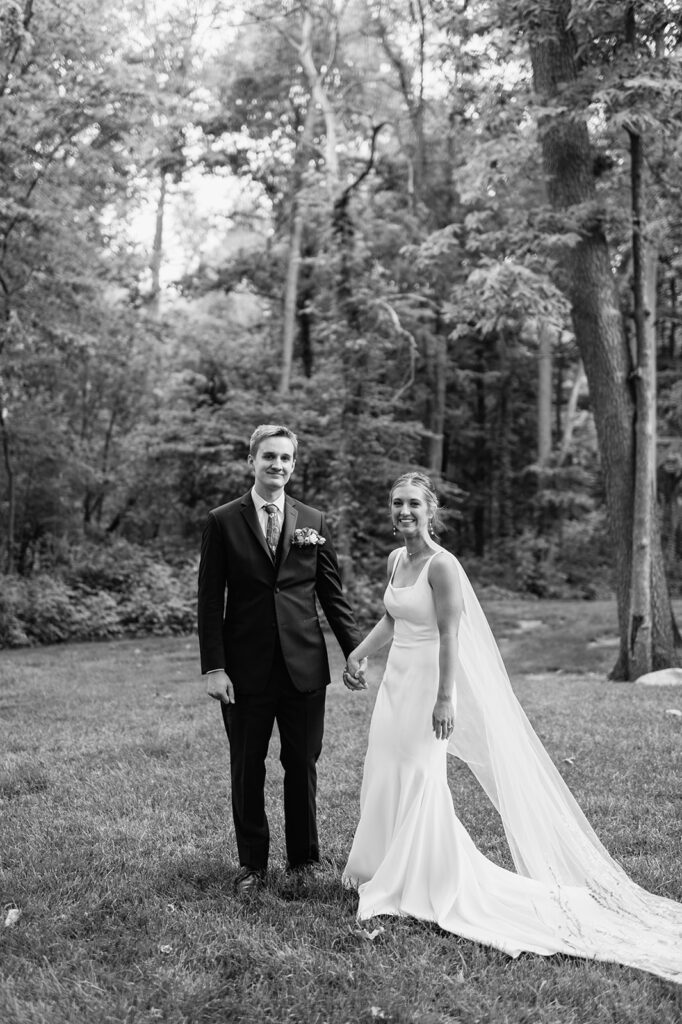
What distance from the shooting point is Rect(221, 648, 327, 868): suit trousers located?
4102mm

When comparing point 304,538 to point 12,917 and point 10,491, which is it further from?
point 10,491

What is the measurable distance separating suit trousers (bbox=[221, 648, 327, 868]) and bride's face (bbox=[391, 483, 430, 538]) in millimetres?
830

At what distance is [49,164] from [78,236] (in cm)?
143

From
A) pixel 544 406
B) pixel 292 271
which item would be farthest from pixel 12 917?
pixel 544 406

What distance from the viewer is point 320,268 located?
17.9 m

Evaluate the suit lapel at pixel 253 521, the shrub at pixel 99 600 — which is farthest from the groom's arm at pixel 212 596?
the shrub at pixel 99 600

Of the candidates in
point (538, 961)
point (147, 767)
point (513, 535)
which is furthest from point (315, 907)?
point (513, 535)

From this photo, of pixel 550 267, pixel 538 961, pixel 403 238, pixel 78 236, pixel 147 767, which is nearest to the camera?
pixel 538 961

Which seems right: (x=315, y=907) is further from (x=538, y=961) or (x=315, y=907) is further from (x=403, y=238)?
(x=403, y=238)

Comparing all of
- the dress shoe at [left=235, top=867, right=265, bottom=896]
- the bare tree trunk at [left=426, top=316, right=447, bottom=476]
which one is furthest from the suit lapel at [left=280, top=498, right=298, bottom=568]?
the bare tree trunk at [left=426, top=316, right=447, bottom=476]

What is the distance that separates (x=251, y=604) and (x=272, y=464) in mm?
669

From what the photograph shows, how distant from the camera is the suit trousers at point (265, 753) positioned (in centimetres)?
410

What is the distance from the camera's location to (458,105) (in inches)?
431

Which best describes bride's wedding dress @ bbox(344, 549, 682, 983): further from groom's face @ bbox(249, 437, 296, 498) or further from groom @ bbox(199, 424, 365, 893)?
groom's face @ bbox(249, 437, 296, 498)
